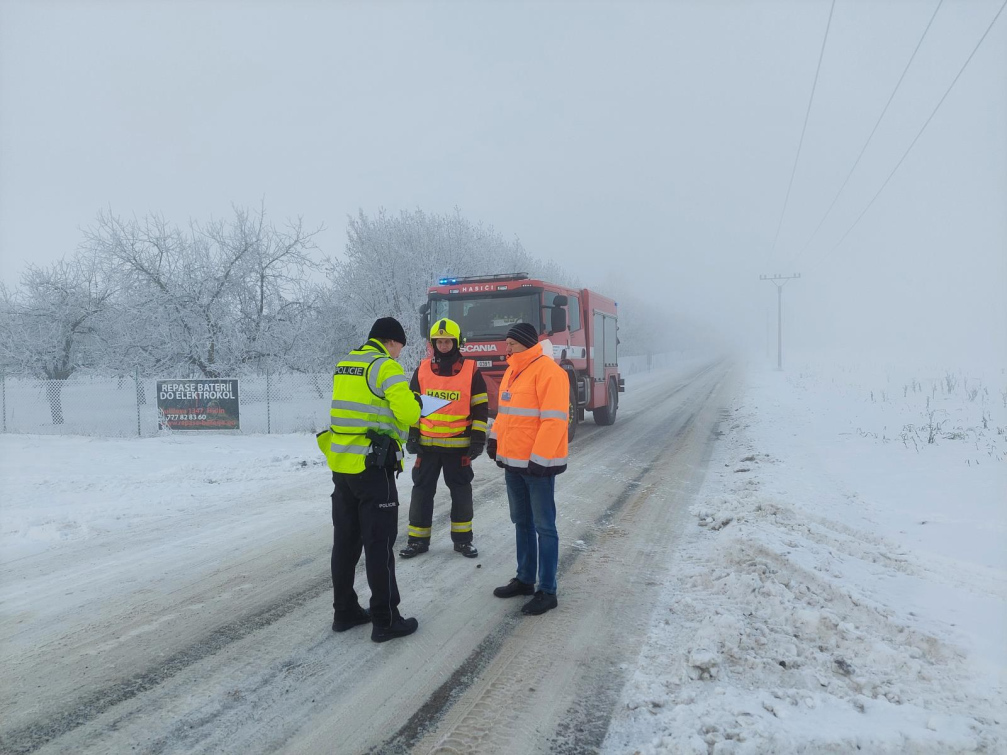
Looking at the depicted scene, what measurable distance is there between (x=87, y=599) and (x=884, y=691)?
5.30 metres

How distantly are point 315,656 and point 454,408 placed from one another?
2367 mm

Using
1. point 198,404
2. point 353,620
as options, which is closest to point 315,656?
point 353,620

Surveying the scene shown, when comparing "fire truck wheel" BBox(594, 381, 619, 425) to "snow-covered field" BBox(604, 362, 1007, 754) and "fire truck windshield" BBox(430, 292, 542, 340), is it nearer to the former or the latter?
"fire truck windshield" BBox(430, 292, 542, 340)

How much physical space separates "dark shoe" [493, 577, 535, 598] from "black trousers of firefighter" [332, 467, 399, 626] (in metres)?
0.90

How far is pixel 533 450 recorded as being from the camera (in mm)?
4191

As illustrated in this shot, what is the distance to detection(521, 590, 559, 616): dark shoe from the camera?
4180 millimetres

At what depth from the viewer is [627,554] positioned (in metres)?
5.42

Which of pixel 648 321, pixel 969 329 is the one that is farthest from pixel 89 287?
pixel 969 329

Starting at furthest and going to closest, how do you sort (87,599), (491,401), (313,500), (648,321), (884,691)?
(648,321) → (491,401) → (313,500) → (87,599) → (884,691)

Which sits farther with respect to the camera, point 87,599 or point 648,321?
point 648,321

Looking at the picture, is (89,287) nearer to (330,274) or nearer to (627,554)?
(330,274)

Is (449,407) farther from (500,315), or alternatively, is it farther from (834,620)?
(500,315)

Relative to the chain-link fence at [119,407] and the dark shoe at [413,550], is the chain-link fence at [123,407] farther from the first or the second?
the dark shoe at [413,550]

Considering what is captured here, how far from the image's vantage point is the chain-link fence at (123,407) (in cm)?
1447
